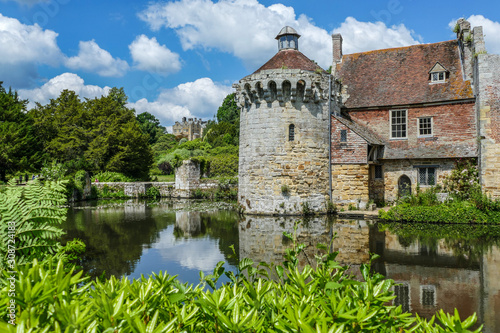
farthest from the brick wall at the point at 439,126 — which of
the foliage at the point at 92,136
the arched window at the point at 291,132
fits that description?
the foliage at the point at 92,136

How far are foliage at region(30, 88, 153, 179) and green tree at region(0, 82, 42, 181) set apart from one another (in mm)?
1354

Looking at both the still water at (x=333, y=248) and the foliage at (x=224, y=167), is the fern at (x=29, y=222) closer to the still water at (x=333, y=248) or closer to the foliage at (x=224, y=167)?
the still water at (x=333, y=248)

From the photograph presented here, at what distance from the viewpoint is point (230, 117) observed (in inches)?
2405

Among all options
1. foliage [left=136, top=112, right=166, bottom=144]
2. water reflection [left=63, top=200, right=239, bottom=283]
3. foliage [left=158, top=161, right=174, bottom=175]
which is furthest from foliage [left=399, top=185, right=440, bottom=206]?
foliage [left=136, top=112, right=166, bottom=144]

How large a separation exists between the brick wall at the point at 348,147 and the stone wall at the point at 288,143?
45cm

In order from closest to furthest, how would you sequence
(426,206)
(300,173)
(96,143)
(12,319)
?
(12,319) → (426,206) → (300,173) → (96,143)

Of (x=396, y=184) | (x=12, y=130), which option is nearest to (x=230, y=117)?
(x=12, y=130)

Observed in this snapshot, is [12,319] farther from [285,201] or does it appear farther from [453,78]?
[453,78]

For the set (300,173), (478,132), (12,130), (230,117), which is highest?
(230,117)

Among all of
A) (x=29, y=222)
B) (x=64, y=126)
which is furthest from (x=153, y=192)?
(x=29, y=222)

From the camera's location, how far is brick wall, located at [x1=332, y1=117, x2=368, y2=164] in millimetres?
17875

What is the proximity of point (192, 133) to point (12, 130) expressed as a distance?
76.0m

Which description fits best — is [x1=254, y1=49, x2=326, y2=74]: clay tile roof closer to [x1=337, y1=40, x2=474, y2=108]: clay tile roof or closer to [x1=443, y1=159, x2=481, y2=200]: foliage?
[x1=337, y1=40, x2=474, y2=108]: clay tile roof

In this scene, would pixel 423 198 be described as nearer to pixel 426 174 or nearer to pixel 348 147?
pixel 426 174
